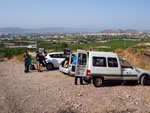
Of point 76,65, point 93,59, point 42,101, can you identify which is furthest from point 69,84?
point 42,101

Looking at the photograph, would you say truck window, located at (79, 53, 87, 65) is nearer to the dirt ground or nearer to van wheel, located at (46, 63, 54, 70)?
the dirt ground

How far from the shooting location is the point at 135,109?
21.0ft

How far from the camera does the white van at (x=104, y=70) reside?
29.5 ft

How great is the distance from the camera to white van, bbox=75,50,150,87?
9.00 m

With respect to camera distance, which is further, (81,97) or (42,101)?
(81,97)

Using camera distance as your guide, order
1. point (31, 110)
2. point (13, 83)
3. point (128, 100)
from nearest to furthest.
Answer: point (31, 110) → point (128, 100) → point (13, 83)

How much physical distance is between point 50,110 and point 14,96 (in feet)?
7.11

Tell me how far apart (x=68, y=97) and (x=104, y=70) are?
2.40 meters

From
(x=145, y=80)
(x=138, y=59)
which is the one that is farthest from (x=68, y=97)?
(x=138, y=59)

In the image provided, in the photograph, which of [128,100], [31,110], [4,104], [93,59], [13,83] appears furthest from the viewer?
[13,83]

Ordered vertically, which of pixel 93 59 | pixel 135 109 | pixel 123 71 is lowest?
pixel 135 109

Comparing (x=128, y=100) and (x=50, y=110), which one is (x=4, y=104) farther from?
(x=128, y=100)

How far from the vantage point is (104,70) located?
29.7 feet

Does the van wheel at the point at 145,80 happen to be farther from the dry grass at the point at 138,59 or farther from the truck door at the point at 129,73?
the dry grass at the point at 138,59
